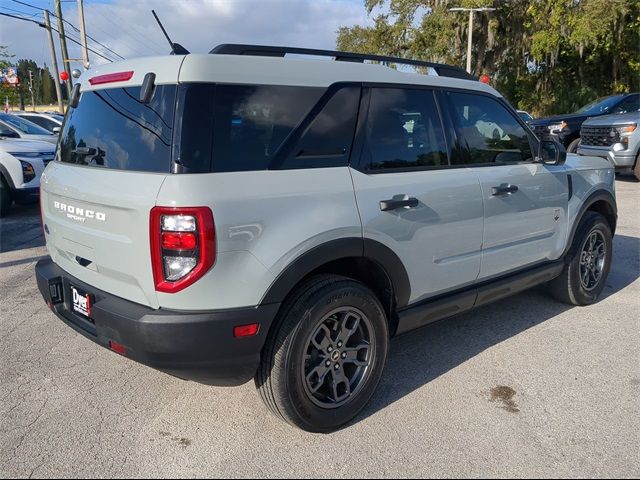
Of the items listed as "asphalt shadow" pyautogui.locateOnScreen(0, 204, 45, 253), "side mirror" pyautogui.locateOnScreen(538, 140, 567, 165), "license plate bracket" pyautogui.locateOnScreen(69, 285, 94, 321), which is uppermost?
"side mirror" pyautogui.locateOnScreen(538, 140, 567, 165)

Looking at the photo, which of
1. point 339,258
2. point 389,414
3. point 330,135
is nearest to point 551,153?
point 330,135

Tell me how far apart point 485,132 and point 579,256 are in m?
1.59

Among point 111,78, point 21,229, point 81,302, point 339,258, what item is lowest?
point 21,229

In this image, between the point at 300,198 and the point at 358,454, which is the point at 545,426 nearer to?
the point at 358,454

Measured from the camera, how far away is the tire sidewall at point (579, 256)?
175 inches

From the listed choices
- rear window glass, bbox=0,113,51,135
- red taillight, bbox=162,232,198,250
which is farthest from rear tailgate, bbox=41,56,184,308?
rear window glass, bbox=0,113,51,135

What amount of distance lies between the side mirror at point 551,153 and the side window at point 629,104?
33.8 feet

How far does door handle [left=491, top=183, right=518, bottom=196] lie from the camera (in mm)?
3494

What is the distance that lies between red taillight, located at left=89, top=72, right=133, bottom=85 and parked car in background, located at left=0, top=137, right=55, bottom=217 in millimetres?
6115

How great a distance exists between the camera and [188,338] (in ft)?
7.56

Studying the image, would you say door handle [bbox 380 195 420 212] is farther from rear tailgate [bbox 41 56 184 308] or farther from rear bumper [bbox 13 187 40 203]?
rear bumper [bbox 13 187 40 203]

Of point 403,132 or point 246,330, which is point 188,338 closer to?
point 246,330

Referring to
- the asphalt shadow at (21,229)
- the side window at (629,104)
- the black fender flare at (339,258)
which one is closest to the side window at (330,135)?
the black fender flare at (339,258)

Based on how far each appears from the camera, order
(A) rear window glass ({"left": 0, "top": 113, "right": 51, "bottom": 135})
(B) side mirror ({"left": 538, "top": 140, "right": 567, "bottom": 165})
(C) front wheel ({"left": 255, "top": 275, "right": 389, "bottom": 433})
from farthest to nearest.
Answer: (A) rear window glass ({"left": 0, "top": 113, "right": 51, "bottom": 135}) < (B) side mirror ({"left": 538, "top": 140, "right": 567, "bottom": 165}) < (C) front wheel ({"left": 255, "top": 275, "right": 389, "bottom": 433})
